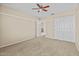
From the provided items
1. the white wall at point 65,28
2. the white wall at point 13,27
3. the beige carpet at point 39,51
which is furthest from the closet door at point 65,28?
the white wall at point 13,27

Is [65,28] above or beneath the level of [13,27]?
beneath

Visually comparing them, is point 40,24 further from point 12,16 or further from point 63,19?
point 12,16

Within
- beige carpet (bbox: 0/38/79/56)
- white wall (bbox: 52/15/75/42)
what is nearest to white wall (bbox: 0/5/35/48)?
beige carpet (bbox: 0/38/79/56)

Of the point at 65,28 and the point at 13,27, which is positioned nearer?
the point at 13,27

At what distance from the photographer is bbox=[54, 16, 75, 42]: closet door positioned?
447 cm

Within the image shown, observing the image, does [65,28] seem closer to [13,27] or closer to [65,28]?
[65,28]

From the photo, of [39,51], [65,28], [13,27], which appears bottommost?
[39,51]

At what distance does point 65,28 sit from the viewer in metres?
4.80

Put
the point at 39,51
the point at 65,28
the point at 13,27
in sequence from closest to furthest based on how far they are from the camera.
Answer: the point at 39,51, the point at 13,27, the point at 65,28

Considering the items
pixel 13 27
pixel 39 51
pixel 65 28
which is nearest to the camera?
pixel 39 51

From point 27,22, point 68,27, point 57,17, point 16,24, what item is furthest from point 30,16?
point 68,27

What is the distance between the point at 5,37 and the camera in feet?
12.1

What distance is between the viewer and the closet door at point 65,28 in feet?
14.7

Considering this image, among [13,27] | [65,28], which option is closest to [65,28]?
[65,28]
